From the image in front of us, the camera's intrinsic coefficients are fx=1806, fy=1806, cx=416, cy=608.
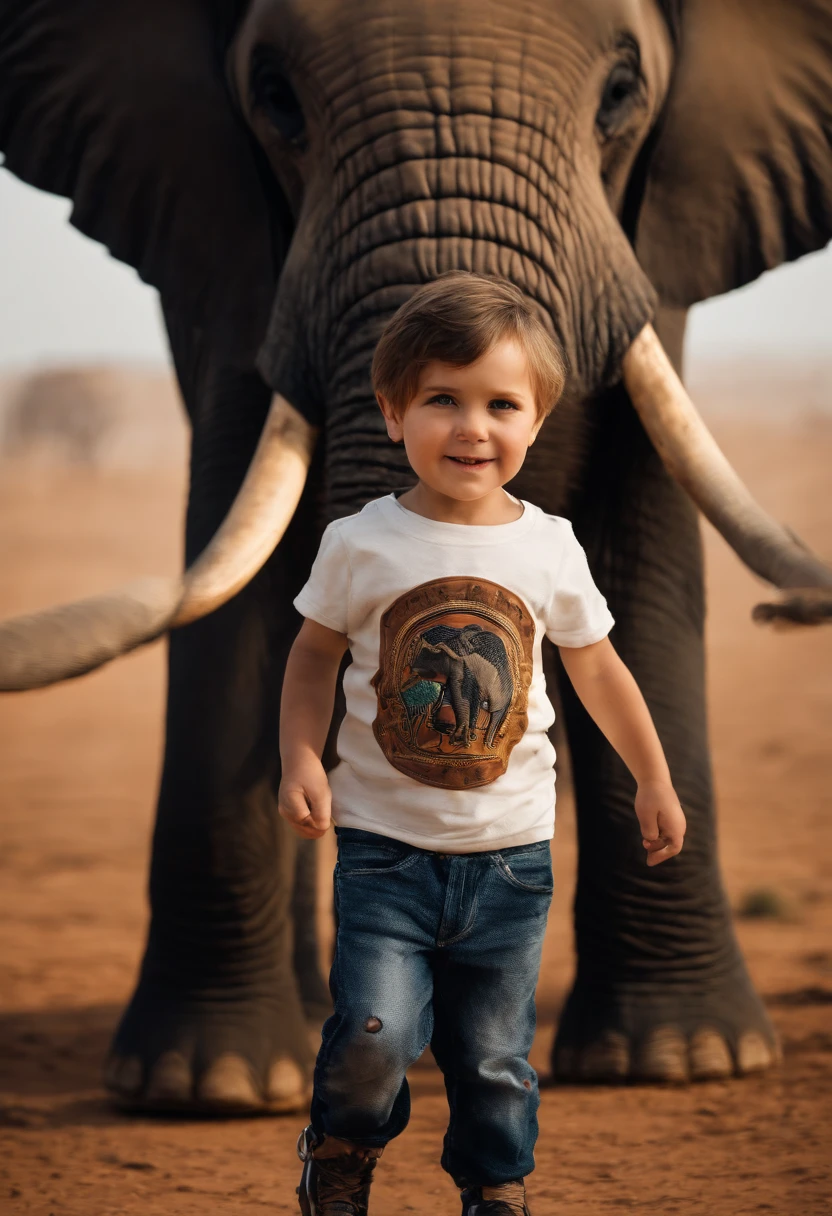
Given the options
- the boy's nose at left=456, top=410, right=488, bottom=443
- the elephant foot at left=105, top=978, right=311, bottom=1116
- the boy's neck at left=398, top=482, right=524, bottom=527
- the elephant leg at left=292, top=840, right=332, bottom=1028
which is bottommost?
the elephant foot at left=105, top=978, right=311, bottom=1116

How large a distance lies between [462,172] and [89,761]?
28.8 feet

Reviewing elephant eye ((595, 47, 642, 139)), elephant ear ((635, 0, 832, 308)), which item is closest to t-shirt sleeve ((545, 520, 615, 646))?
elephant eye ((595, 47, 642, 139))

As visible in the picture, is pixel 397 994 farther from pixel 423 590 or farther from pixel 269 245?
pixel 269 245

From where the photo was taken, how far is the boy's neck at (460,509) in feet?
7.92

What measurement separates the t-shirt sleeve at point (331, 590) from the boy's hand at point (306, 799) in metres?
0.20

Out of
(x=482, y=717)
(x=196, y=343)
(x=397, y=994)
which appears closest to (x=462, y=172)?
(x=196, y=343)

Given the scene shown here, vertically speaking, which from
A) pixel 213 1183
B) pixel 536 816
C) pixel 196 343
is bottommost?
pixel 213 1183

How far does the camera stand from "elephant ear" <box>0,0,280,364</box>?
161 inches

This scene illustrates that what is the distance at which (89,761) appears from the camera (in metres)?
11.6

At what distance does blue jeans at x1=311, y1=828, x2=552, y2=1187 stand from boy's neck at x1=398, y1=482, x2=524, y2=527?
1.43 feet

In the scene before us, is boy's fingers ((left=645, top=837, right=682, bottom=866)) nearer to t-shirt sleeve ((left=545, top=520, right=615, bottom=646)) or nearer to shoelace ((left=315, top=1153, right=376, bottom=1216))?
t-shirt sleeve ((left=545, top=520, right=615, bottom=646))

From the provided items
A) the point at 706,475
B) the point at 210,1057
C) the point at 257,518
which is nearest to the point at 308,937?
the point at 210,1057

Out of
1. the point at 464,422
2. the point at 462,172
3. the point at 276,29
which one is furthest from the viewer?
the point at 276,29

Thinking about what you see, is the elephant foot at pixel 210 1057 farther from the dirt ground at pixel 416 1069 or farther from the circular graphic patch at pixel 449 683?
the circular graphic patch at pixel 449 683
